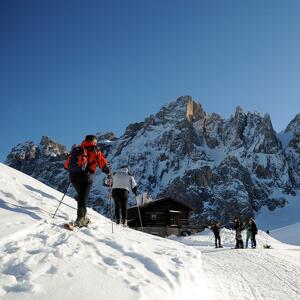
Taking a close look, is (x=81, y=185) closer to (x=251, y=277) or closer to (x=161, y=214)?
(x=251, y=277)

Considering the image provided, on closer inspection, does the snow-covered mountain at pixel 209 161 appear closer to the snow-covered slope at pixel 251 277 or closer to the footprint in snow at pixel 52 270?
the snow-covered slope at pixel 251 277

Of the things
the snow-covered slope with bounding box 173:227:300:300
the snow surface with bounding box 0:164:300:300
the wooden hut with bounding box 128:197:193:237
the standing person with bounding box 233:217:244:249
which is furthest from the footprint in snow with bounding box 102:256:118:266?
the wooden hut with bounding box 128:197:193:237

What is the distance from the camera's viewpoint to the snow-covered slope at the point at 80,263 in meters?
4.23

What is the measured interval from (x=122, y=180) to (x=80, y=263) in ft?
20.7

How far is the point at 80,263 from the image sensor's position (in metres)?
5.01

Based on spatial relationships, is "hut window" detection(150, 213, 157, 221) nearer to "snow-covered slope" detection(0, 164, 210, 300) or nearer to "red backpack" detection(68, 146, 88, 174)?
"snow-covered slope" detection(0, 164, 210, 300)

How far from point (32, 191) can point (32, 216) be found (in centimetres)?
218

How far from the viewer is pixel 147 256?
599cm

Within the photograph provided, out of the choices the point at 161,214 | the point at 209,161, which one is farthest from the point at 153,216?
the point at 209,161

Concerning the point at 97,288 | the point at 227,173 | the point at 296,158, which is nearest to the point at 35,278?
the point at 97,288

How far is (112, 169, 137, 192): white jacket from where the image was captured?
36.8 ft

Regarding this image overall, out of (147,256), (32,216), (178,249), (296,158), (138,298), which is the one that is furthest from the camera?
(296,158)

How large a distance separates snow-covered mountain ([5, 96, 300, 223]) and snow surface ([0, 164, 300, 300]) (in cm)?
13964

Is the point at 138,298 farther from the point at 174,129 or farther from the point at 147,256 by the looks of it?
the point at 174,129
